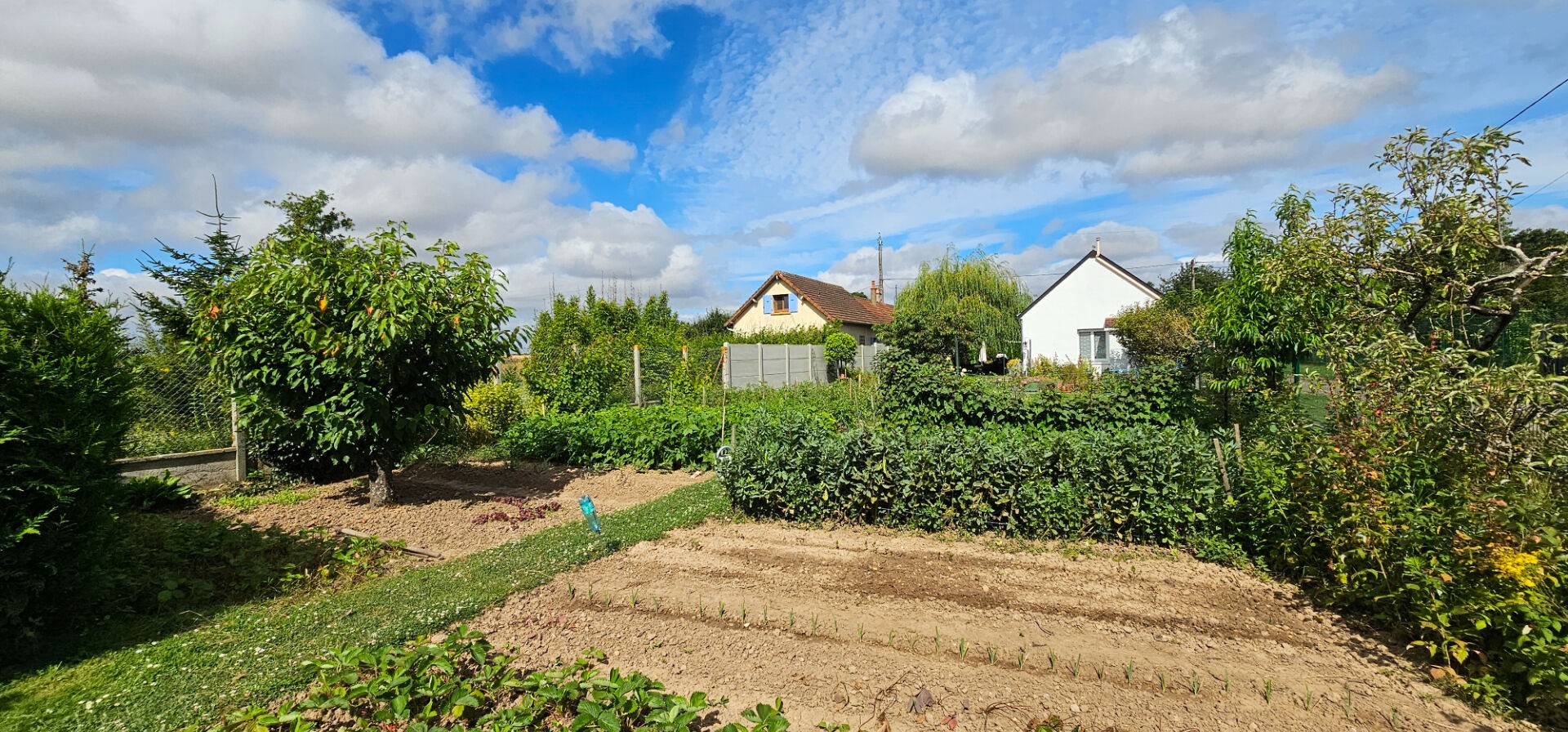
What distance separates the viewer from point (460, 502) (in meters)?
7.25

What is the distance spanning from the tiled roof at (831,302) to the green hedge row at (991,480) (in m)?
23.3

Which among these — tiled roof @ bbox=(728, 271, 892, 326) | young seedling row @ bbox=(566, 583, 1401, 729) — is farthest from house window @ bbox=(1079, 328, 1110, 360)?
young seedling row @ bbox=(566, 583, 1401, 729)

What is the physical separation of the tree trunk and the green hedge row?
374 centimetres

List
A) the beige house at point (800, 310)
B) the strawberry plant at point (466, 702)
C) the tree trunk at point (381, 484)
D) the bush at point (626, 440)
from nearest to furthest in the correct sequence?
the strawberry plant at point (466, 702) → the tree trunk at point (381, 484) → the bush at point (626, 440) → the beige house at point (800, 310)

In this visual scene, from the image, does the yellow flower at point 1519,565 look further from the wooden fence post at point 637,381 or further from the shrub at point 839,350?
the shrub at point 839,350

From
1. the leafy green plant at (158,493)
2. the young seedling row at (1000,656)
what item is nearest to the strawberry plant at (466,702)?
the young seedling row at (1000,656)

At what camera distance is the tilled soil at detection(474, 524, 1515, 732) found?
9.78 feet

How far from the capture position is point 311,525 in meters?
6.24

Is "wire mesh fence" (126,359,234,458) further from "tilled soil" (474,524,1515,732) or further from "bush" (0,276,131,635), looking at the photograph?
"tilled soil" (474,524,1515,732)

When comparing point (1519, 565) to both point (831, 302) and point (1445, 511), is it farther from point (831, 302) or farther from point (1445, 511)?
point (831, 302)

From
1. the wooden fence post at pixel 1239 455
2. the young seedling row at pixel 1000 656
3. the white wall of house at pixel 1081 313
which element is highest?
the white wall of house at pixel 1081 313

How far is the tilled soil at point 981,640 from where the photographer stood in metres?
2.98

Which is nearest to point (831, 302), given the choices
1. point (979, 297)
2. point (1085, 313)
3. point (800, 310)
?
point (800, 310)

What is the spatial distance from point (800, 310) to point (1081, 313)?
1254 cm
